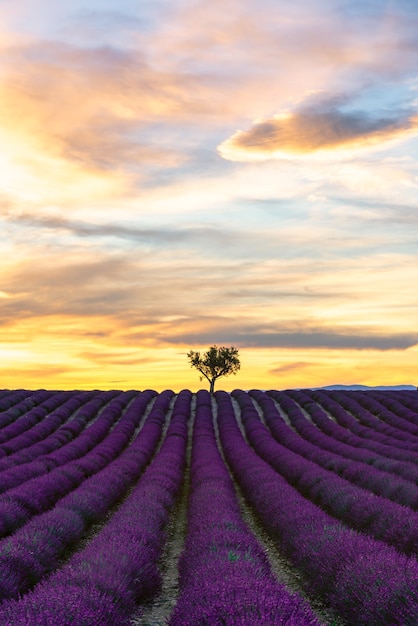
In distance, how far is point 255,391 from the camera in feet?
127

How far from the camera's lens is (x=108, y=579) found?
566 cm

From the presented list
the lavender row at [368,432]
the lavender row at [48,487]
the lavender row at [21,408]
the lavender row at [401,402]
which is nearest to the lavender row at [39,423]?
the lavender row at [21,408]

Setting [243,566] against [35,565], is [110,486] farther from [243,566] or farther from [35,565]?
[243,566]

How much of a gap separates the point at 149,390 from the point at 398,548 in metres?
31.3

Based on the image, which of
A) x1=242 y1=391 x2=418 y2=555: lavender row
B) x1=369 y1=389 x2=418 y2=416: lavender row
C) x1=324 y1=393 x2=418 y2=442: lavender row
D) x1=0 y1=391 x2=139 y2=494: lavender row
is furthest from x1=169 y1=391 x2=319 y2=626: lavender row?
x1=369 y1=389 x2=418 y2=416: lavender row

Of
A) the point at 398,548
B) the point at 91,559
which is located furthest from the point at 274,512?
the point at 91,559

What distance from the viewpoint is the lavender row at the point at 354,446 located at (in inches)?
582

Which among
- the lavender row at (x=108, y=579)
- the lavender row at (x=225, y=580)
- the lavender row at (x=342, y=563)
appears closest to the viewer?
the lavender row at (x=225, y=580)

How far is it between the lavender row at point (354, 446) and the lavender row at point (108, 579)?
20.1 feet

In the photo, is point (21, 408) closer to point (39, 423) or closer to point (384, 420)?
point (39, 423)

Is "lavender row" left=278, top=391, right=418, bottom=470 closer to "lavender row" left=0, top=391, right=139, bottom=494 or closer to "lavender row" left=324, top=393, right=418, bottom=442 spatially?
"lavender row" left=324, top=393, right=418, bottom=442

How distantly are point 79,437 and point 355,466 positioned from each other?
400 inches

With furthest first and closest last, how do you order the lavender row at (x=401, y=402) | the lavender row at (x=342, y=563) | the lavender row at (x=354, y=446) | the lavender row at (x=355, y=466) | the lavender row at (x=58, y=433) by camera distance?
the lavender row at (x=401, y=402) → the lavender row at (x=58, y=433) → the lavender row at (x=354, y=446) → the lavender row at (x=355, y=466) → the lavender row at (x=342, y=563)

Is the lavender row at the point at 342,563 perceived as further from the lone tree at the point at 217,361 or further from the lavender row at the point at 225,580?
the lone tree at the point at 217,361
